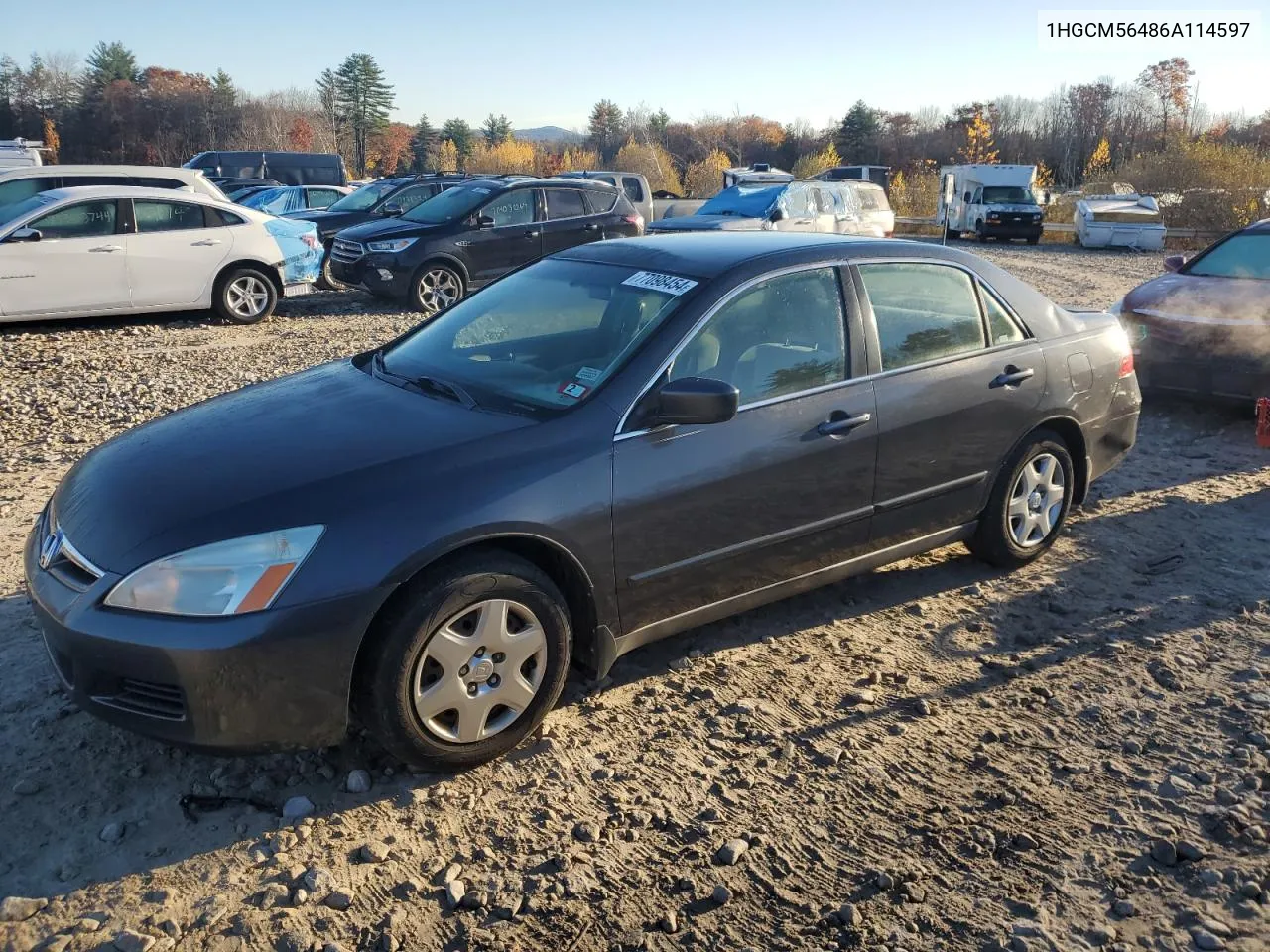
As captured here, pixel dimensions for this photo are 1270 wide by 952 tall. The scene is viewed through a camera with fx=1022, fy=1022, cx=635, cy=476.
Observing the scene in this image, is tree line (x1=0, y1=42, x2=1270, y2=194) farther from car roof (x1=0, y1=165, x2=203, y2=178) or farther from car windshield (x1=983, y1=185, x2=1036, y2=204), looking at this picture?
car roof (x1=0, y1=165, x2=203, y2=178)

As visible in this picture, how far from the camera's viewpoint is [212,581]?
289 centimetres

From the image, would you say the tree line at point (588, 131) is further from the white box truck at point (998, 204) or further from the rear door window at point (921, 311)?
the rear door window at point (921, 311)

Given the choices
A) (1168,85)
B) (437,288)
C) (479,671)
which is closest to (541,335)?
(479,671)

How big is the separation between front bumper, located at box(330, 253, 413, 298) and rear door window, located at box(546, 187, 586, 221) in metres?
2.21

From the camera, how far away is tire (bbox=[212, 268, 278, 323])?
457 inches

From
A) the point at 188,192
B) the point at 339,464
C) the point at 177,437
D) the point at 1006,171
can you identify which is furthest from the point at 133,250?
the point at 1006,171

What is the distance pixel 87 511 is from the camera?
3.24 metres

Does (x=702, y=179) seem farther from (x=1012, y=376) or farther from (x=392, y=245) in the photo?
(x=1012, y=376)

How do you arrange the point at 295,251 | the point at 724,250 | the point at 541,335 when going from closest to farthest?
the point at 541,335, the point at 724,250, the point at 295,251

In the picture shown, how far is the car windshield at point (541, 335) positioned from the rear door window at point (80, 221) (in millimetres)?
7826

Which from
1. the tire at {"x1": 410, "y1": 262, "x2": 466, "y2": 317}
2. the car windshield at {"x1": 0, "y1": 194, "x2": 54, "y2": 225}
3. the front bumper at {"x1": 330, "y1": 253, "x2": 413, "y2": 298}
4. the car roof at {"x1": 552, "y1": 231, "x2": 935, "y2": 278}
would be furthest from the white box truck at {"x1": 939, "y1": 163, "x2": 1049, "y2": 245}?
the car roof at {"x1": 552, "y1": 231, "x2": 935, "y2": 278}

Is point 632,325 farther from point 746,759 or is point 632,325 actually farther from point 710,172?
point 710,172

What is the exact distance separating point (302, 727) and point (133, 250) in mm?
9508

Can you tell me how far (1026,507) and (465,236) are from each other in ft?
30.6
